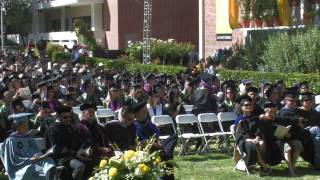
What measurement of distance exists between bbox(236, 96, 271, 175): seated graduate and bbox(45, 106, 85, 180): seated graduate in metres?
3.01

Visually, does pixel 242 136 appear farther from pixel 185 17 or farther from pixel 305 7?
pixel 185 17

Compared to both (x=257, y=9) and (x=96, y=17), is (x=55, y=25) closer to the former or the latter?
(x=96, y=17)

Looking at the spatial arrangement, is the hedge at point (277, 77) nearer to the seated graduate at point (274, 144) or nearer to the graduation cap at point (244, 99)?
the graduation cap at point (244, 99)

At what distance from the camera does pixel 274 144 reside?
11.5m

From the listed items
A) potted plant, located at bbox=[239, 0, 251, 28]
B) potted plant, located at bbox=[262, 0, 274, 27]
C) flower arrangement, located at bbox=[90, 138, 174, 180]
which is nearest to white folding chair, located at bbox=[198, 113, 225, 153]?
flower arrangement, located at bbox=[90, 138, 174, 180]

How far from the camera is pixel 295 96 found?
13055 millimetres

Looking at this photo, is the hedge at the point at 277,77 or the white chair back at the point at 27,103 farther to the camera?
the hedge at the point at 277,77

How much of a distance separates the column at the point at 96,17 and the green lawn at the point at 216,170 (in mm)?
33444

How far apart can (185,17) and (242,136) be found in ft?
113

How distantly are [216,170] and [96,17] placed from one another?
35283mm

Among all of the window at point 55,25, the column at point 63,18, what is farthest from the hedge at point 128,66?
the window at point 55,25

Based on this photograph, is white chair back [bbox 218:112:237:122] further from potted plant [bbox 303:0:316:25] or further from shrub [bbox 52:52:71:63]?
shrub [bbox 52:52:71:63]

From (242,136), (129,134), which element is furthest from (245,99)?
(129,134)

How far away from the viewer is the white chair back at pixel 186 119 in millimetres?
13398
